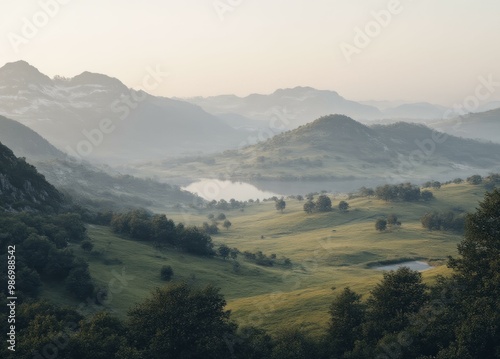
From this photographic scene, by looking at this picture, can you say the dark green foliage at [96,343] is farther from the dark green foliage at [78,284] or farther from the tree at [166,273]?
the tree at [166,273]

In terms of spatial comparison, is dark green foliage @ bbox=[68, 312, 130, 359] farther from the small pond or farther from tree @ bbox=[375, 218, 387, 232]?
tree @ bbox=[375, 218, 387, 232]

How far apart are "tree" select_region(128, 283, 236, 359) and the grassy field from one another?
1520cm

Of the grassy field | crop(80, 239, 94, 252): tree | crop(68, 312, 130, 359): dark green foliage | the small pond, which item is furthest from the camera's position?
the small pond

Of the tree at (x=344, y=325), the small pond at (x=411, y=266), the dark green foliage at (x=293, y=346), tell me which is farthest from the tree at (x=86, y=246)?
the small pond at (x=411, y=266)

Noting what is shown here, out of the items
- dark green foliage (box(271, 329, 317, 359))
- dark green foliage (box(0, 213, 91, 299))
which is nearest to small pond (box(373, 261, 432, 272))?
dark green foliage (box(271, 329, 317, 359))

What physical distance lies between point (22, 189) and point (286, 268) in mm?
76532

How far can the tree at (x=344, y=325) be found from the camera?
53.5 metres

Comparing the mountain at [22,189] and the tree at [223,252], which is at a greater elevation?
the mountain at [22,189]

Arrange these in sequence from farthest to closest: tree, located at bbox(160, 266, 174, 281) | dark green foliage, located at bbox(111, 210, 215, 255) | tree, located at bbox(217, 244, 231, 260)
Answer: tree, located at bbox(217, 244, 231, 260) < dark green foliage, located at bbox(111, 210, 215, 255) < tree, located at bbox(160, 266, 174, 281)

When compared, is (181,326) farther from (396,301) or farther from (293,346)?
(396,301)

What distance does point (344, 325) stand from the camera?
5491cm

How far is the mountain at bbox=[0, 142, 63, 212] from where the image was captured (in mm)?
107250

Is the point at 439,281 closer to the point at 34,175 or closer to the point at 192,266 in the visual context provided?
the point at 192,266

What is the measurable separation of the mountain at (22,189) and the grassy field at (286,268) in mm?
15442
